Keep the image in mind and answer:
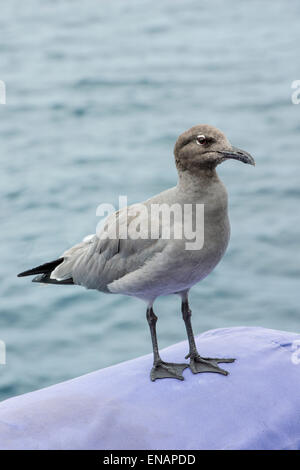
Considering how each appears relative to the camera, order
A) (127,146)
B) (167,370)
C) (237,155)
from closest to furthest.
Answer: (237,155)
(167,370)
(127,146)

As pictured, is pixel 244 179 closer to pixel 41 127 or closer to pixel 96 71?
pixel 41 127

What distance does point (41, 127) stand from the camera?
6.53 meters

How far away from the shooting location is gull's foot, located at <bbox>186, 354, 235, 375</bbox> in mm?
2134

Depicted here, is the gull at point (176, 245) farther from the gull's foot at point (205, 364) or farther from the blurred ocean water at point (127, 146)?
the blurred ocean water at point (127, 146)

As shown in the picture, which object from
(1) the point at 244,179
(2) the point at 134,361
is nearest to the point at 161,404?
(2) the point at 134,361

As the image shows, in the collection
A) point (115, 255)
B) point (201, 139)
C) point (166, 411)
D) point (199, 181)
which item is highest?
point (201, 139)

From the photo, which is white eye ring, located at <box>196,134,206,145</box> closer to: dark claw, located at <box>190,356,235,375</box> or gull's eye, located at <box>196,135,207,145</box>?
gull's eye, located at <box>196,135,207,145</box>

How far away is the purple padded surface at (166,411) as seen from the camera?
1.88 m

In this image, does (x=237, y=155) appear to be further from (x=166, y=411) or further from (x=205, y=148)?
(x=166, y=411)

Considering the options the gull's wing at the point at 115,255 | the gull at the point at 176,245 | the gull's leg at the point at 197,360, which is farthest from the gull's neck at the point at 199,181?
the gull's leg at the point at 197,360

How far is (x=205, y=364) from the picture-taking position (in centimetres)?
217

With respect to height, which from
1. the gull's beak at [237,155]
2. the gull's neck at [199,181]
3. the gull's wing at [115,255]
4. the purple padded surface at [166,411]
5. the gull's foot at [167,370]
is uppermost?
the gull's beak at [237,155]

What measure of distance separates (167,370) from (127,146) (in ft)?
13.5

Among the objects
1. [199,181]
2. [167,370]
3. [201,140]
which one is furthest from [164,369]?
[201,140]
